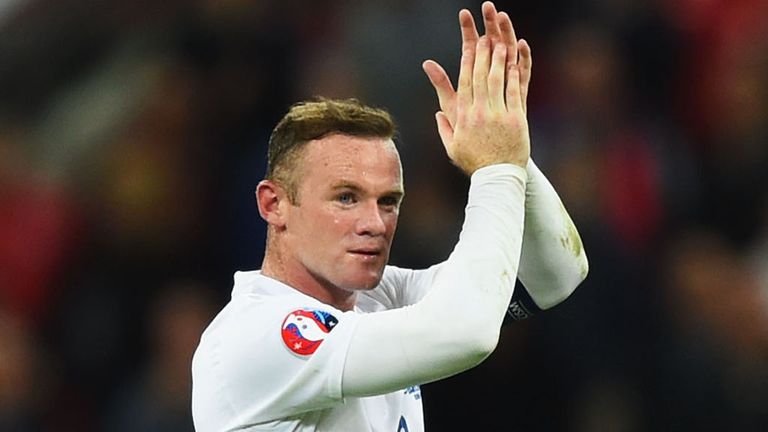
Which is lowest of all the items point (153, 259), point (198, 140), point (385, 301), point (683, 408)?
point (683, 408)

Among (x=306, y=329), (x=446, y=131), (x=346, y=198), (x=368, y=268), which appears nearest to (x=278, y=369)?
(x=306, y=329)

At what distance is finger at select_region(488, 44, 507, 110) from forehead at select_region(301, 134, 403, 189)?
39cm

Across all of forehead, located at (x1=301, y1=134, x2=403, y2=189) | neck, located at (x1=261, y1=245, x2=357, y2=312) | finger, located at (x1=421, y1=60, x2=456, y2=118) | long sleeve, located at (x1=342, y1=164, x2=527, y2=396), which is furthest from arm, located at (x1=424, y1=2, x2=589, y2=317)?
neck, located at (x1=261, y1=245, x2=357, y2=312)

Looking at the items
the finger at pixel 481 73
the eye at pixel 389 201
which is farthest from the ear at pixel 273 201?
the finger at pixel 481 73

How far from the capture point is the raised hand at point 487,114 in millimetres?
3299

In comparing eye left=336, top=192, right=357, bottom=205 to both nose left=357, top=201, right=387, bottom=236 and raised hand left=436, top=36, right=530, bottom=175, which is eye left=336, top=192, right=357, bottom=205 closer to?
nose left=357, top=201, right=387, bottom=236

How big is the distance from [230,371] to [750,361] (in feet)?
11.4

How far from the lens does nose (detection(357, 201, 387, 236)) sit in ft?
11.4

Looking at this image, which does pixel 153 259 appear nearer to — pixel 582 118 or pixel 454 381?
pixel 454 381

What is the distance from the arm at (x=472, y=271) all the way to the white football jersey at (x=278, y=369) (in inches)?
2.5

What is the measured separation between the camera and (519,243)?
326 cm

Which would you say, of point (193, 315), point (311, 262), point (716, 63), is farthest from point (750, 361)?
point (311, 262)

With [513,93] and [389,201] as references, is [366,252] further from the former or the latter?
[513,93]

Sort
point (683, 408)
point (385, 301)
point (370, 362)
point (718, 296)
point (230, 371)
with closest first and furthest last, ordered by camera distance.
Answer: point (370, 362), point (230, 371), point (385, 301), point (683, 408), point (718, 296)
